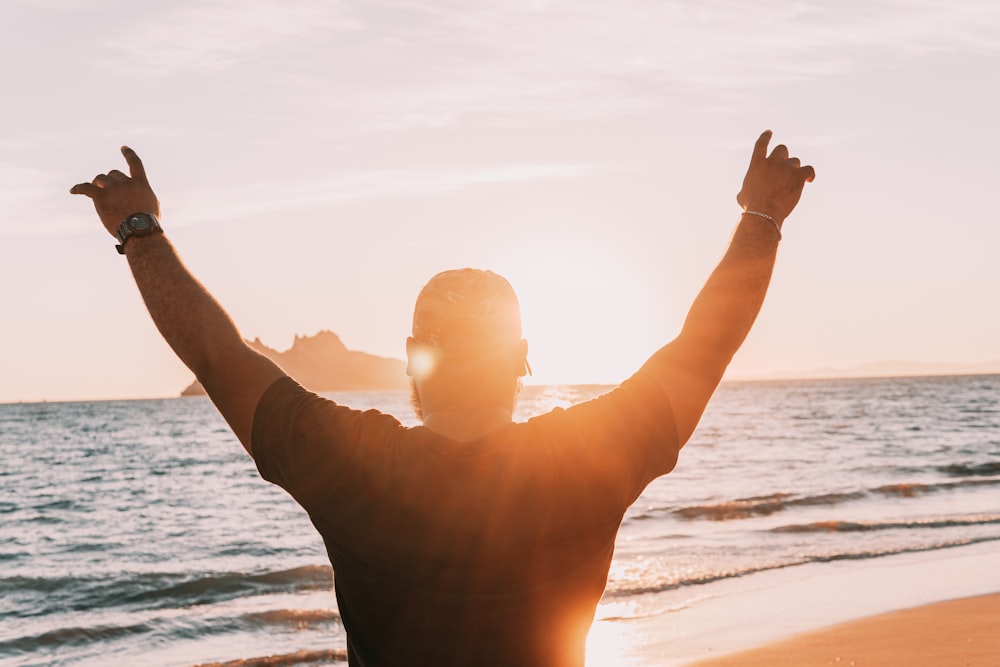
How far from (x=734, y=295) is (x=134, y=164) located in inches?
47.1

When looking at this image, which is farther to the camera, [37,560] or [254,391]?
[37,560]

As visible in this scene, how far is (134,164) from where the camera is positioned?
1956 millimetres

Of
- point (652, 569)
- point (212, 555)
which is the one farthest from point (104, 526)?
point (652, 569)

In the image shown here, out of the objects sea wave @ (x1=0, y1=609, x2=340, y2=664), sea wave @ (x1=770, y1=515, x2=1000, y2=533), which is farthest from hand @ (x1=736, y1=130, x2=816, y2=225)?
sea wave @ (x1=770, y1=515, x2=1000, y2=533)

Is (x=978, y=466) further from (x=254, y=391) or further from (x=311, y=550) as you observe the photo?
(x=254, y=391)

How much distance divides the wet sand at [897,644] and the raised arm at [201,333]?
713cm

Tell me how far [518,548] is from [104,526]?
866 inches

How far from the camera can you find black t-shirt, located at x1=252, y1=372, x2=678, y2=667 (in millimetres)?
1690

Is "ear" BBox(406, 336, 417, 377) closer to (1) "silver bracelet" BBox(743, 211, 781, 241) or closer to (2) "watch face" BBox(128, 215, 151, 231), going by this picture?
(2) "watch face" BBox(128, 215, 151, 231)

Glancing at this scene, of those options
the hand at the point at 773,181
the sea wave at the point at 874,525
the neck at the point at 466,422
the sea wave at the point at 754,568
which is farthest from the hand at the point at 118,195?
the sea wave at the point at 874,525

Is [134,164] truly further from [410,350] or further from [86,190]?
[410,350]

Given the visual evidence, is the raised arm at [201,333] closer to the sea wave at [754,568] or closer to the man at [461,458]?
the man at [461,458]

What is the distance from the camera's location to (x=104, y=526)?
2158cm

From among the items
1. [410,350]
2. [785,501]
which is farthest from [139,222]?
[785,501]
